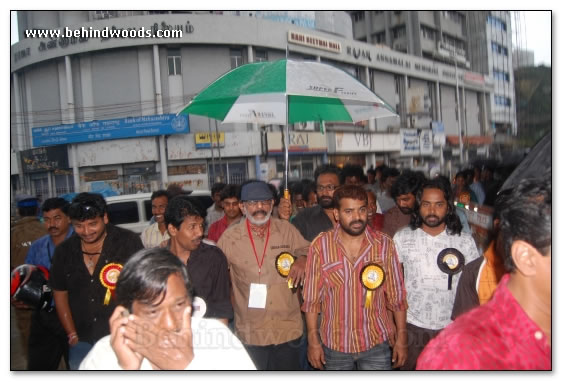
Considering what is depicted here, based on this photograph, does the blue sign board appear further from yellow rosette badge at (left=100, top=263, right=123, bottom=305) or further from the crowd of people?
yellow rosette badge at (left=100, top=263, right=123, bottom=305)

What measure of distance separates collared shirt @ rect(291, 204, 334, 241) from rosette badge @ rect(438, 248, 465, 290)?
992 millimetres

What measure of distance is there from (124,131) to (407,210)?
525cm

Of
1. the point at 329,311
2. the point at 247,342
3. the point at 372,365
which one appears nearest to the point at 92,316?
the point at 247,342

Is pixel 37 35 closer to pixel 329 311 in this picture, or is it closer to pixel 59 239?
pixel 59 239

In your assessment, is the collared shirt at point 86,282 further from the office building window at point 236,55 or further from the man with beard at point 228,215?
the office building window at point 236,55

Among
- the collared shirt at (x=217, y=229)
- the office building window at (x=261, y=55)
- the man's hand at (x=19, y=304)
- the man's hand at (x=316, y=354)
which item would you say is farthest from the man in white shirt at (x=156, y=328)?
the office building window at (x=261, y=55)

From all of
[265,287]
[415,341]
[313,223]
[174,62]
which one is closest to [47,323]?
[265,287]

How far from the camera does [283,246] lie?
9.56ft

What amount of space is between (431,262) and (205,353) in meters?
1.65

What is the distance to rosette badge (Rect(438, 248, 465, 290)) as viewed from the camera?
2.58 metres

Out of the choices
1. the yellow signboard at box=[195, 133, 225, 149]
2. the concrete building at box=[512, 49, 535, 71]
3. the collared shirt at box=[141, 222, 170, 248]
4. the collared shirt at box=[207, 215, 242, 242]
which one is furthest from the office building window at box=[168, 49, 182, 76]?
the concrete building at box=[512, 49, 535, 71]

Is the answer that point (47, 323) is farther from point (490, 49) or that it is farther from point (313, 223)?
point (490, 49)

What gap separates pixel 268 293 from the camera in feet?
9.23

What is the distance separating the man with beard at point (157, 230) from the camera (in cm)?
373
